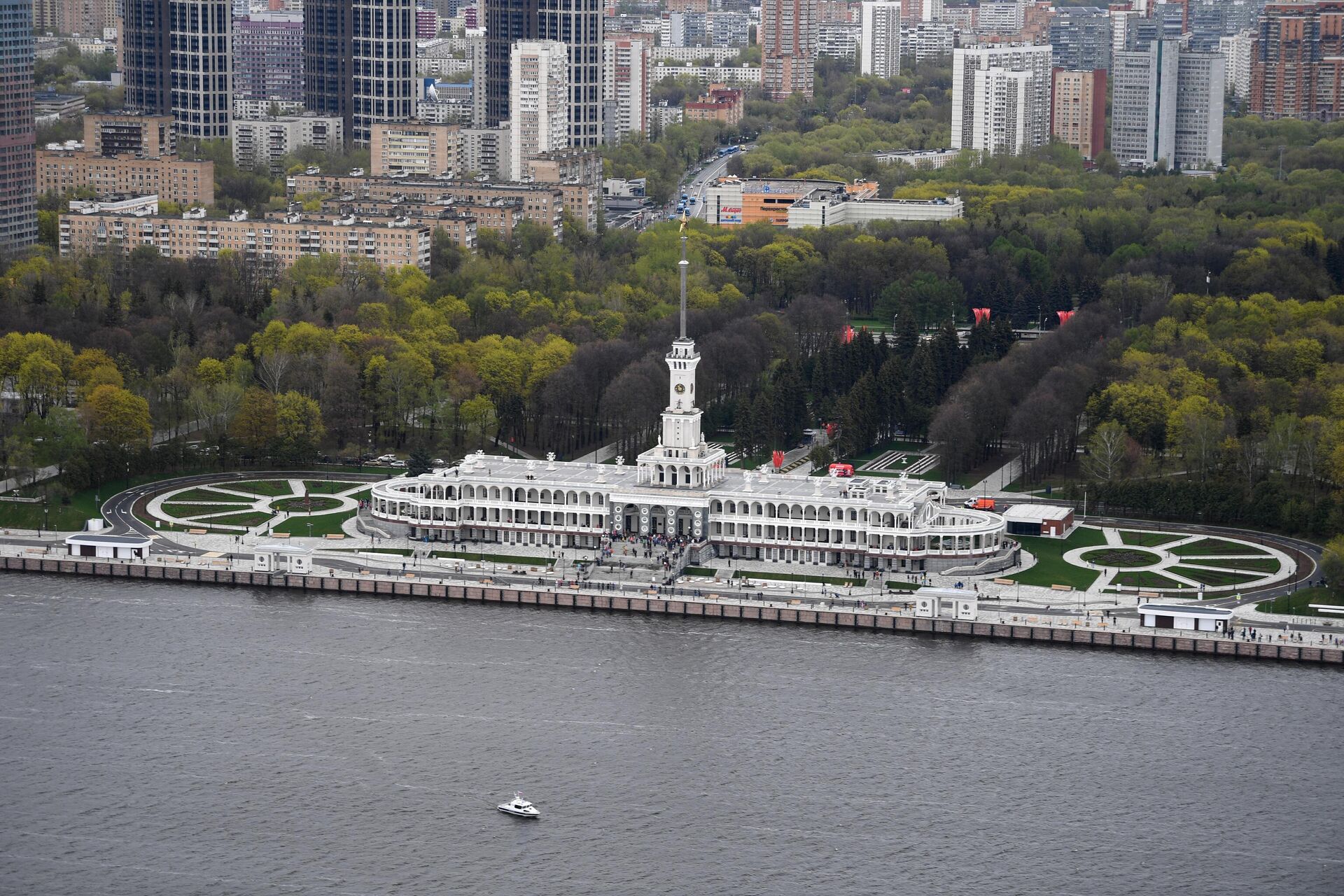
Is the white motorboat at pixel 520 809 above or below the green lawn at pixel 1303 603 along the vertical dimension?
below

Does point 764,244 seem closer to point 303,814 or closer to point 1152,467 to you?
point 1152,467

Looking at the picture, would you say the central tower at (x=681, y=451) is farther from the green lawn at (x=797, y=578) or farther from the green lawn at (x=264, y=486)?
the green lawn at (x=264, y=486)

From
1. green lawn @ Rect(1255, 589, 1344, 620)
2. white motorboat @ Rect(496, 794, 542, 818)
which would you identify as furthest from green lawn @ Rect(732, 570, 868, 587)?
white motorboat @ Rect(496, 794, 542, 818)

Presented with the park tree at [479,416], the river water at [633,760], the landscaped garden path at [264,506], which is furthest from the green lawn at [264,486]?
the river water at [633,760]

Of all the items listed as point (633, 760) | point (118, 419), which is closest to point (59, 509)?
point (118, 419)

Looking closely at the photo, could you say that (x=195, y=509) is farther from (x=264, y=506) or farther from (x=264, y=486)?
(x=264, y=486)

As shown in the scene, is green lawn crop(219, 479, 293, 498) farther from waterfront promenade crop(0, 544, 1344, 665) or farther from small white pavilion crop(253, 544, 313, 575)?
small white pavilion crop(253, 544, 313, 575)

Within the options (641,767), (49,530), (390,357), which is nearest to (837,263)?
(390,357)
